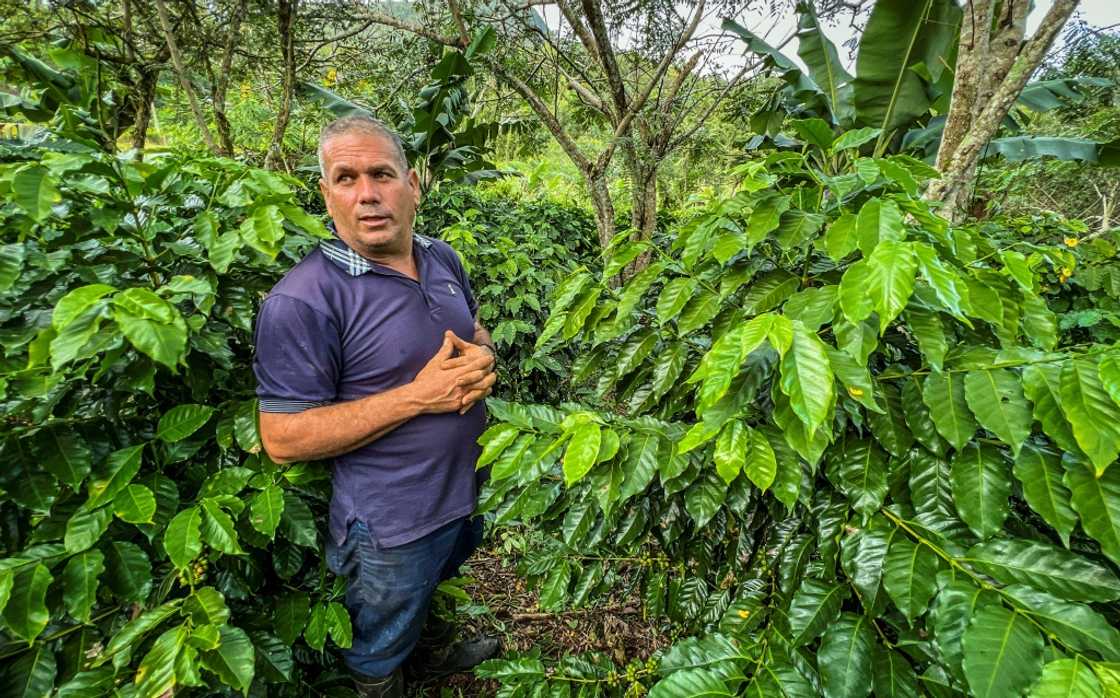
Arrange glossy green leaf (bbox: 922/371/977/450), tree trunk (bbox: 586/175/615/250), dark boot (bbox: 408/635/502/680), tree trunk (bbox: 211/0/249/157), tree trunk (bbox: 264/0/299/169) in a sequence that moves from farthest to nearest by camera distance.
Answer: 1. tree trunk (bbox: 586/175/615/250)
2. tree trunk (bbox: 264/0/299/169)
3. tree trunk (bbox: 211/0/249/157)
4. dark boot (bbox: 408/635/502/680)
5. glossy green leaf (bbox: 922/371/977/450)

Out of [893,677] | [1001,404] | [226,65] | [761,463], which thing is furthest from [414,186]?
[226,65]

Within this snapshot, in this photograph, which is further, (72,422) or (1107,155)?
(1107,155)

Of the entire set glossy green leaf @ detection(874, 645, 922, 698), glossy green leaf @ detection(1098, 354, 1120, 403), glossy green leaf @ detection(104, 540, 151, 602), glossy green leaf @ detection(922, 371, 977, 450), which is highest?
glossy green leaf @ detection(1098, 354, 1120, 403)

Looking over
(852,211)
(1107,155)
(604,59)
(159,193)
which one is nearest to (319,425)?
(159,193)

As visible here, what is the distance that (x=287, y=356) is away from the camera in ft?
4.07

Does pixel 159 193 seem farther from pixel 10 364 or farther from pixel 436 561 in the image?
pixel 436 561

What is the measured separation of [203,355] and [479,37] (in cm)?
293

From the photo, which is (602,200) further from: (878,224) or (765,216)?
(878,224)

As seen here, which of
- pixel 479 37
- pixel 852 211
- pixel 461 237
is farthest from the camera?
pixel 461 237

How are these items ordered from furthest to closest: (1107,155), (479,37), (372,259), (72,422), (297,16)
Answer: (297,16)
(479,37)
(1107,155)
(372,259)
(72,422)

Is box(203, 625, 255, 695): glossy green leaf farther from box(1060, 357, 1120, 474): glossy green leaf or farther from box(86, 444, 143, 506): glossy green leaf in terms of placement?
box(1060, 357, 1120, 474): glossy green leaf

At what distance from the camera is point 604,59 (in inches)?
135

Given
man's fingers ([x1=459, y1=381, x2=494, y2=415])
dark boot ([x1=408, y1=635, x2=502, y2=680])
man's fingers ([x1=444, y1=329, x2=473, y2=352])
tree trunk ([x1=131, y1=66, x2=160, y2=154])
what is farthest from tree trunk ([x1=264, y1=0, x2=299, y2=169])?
dark boot ([x1=408, y1=635, x2=502, y2=680])

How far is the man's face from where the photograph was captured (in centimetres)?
144
